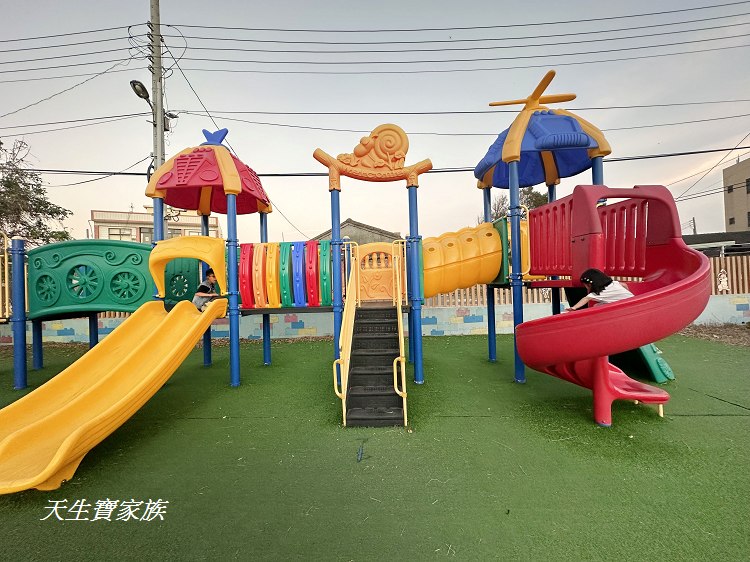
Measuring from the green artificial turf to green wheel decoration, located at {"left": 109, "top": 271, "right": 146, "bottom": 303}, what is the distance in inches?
78.8

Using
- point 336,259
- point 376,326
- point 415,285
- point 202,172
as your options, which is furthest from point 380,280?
point 202,172

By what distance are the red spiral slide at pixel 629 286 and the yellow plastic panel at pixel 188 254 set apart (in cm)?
470

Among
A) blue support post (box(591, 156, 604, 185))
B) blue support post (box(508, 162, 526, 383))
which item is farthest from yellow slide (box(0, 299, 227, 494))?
blue support post (box(591, 156, 604, 185))

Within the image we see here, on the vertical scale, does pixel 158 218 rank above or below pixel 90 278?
above

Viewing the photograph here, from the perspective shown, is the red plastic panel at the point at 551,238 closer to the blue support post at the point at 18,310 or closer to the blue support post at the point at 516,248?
the blue support post at the point at 516,248

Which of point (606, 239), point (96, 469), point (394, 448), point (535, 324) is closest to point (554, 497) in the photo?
point (394, 448)

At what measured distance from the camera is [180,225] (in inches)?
1428

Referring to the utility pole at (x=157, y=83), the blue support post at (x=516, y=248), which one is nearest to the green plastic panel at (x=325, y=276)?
the blue support post at (x=516, y=248)

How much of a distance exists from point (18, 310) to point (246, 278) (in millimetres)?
4149

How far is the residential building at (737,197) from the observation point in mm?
33656

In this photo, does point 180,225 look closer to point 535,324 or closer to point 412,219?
point 412,219

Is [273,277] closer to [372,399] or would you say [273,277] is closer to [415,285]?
[415,285]

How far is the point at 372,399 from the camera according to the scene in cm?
420

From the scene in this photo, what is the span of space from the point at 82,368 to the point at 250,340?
6.08 meters
